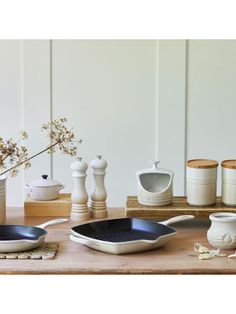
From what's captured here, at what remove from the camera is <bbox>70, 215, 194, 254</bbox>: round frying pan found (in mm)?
2156

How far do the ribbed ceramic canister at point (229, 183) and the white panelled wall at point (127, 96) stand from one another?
175 centimetres

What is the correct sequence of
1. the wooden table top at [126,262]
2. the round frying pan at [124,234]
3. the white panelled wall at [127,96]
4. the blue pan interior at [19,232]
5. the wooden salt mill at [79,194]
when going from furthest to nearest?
1. the white panelled wall at [127,96]
2. the wooden salt mill at [79,194]
3. the blue pan interior at [19,232]
4. the round frying pan at [124,234]
5. the wooden table top at [126,262]

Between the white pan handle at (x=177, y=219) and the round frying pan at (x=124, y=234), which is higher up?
the white pan handle at (x=177, y=219)

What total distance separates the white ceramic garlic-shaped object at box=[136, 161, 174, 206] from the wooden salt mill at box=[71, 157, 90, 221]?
0.23 m

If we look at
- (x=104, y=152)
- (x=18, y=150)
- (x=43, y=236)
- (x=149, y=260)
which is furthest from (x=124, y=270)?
(x=104, y=152)

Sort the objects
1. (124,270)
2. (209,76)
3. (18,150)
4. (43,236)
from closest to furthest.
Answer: (124,270), (43,236), (18,150), (209,76)

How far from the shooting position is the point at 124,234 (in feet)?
7.84

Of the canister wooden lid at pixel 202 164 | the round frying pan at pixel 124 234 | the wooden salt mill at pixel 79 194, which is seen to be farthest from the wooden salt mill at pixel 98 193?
the canister wooden lid at pixel 202 164

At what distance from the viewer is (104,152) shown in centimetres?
433

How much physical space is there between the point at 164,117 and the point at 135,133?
0.22m

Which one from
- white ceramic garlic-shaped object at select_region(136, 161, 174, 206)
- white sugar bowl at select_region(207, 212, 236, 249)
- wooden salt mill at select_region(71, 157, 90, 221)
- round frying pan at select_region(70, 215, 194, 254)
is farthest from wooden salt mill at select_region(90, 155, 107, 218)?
white sugar bowl at select_region(207, 212, 236, 249)

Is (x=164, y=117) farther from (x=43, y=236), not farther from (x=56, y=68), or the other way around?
(x=43, y=236)

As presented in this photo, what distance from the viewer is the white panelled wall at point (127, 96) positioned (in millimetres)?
4242

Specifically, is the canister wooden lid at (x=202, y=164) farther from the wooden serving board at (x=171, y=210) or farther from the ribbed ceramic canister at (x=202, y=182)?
the wooden serving board at (x=171, y=210)
